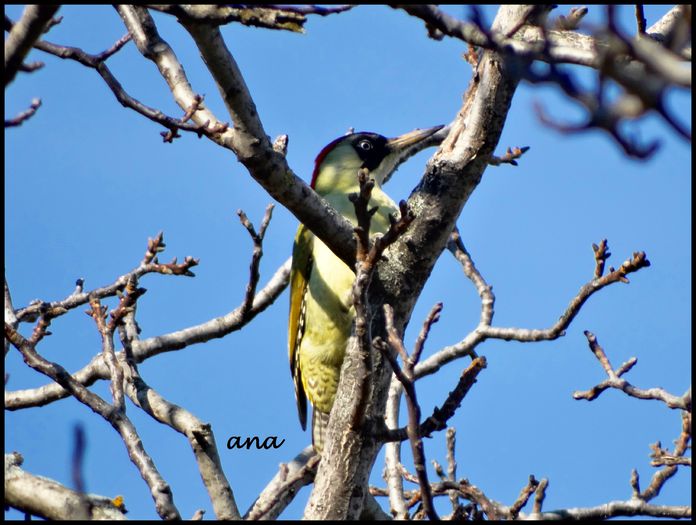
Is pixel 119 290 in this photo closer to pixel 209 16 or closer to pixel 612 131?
pixel 209 16

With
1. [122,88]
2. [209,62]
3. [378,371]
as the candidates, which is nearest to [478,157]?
[378,371]

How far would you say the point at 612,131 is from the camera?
4.34ft

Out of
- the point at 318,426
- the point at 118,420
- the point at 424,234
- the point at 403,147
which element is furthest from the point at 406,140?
→ the point at 118,420

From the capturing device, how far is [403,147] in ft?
21.5

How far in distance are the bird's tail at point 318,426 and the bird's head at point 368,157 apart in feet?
5.47

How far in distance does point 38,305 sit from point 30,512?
1812 mm

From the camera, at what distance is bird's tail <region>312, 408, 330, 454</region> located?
5.42m

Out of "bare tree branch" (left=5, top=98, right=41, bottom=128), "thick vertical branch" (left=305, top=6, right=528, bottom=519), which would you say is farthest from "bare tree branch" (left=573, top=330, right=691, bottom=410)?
"bare tree branch" (left=5, top=98, right=41, bottom=128)

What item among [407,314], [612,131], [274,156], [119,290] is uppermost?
[119,290]

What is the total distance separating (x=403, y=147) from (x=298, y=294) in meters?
1.52

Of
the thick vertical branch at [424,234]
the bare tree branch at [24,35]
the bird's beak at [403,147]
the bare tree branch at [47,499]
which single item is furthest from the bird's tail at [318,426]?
the bare tree branch at [24,35]

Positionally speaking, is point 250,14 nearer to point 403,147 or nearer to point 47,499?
point 47,499

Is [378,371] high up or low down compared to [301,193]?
down

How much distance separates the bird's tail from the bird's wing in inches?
13.8
